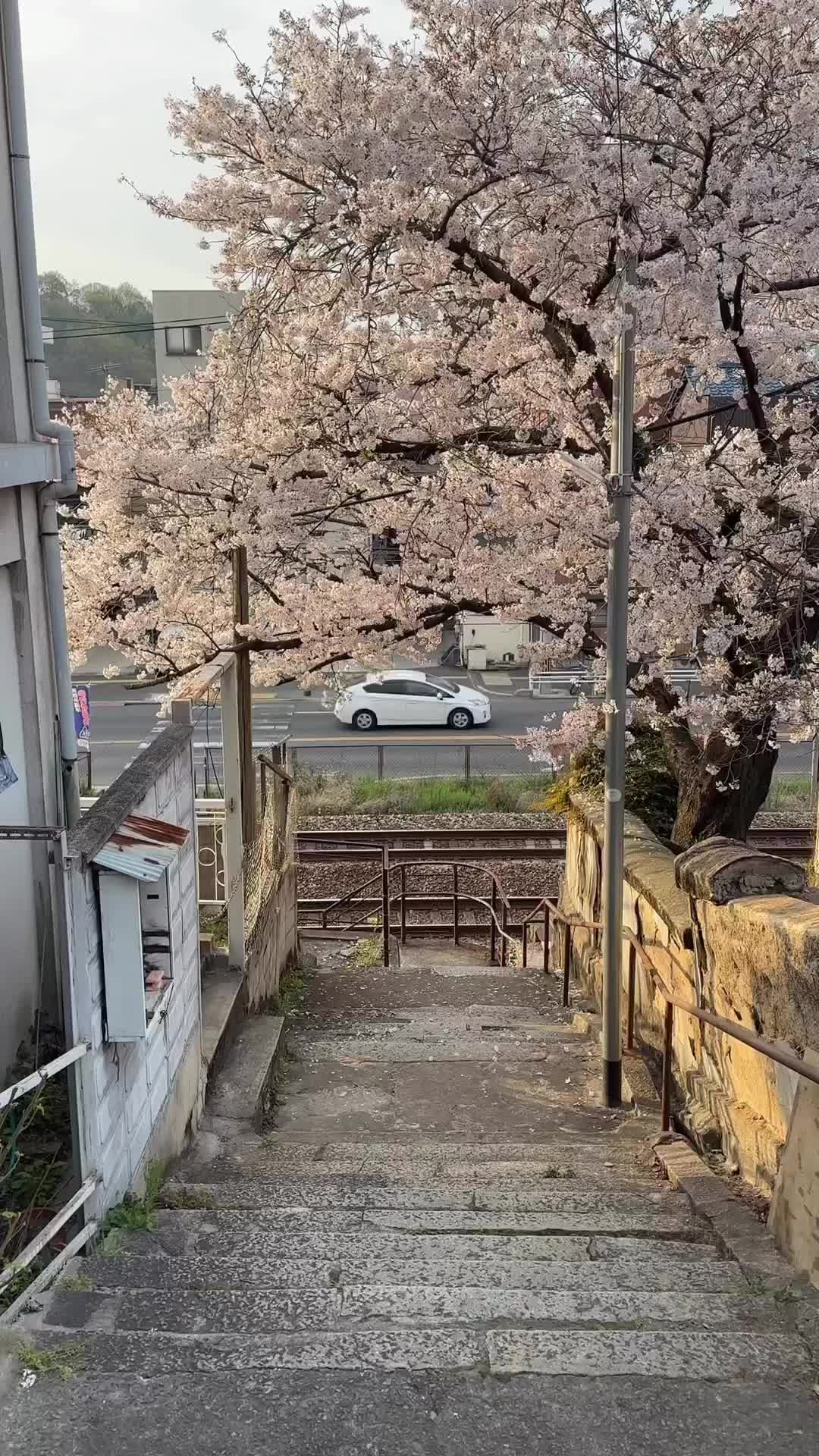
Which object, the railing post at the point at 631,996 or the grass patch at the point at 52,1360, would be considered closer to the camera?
the grass patch at the point at 52,1360

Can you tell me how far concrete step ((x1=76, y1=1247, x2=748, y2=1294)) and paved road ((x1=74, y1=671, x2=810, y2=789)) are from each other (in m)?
13.3

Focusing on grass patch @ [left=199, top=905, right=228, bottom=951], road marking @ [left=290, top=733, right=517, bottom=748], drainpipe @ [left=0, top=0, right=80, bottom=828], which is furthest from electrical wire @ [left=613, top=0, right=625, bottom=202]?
road marking @ [left=290, top=733, right=517, bottom=748]

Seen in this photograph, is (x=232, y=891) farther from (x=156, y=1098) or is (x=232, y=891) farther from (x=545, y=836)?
(x=545, y=836)

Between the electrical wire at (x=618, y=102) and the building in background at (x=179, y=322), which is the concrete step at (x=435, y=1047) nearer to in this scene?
the electrical wire at (x=618, y=102)

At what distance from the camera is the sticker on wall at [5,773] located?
4836 millimetres

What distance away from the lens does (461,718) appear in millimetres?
23844

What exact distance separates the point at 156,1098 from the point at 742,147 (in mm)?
Answer: 6662

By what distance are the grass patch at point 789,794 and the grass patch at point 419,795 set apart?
3691mm

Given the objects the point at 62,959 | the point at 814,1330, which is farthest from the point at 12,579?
the point at 814,1330

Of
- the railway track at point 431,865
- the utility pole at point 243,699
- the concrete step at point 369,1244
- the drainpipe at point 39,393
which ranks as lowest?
the railway track at point 431,865

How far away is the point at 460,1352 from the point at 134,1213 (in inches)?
58.7

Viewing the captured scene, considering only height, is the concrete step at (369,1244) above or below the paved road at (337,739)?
above

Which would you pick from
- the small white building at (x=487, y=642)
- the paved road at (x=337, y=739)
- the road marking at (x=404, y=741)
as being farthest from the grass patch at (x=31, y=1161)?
the small white building at (x=487, y=642)

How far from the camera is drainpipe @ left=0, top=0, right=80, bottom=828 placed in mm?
5363
